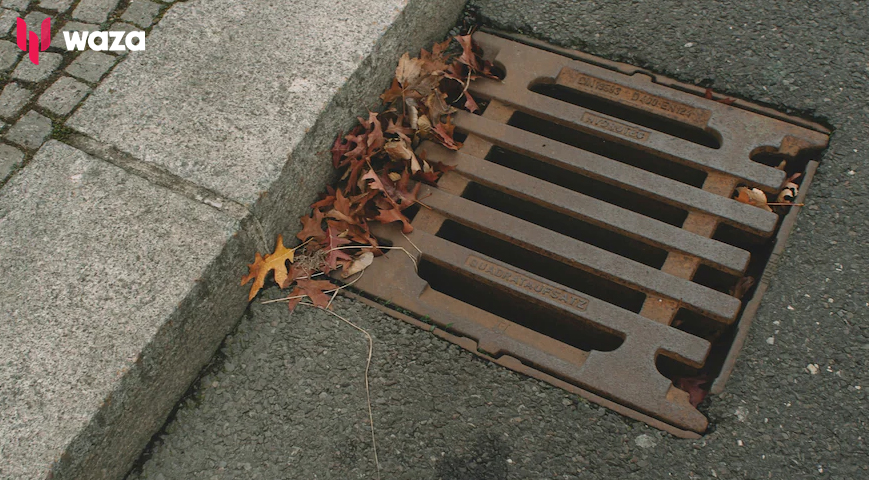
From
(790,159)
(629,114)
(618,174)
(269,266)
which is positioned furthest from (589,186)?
(269,266)

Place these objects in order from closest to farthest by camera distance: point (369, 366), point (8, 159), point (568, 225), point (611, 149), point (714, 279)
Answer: point (369, 366) → point (8, 159) → point (714, 279) → point (568, 225) → point (611, 149)

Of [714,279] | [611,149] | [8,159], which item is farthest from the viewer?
[611,149]

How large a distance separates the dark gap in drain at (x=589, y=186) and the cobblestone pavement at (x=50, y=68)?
49.6 inches

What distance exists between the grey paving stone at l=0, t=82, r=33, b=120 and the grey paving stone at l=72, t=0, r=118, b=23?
0.33 metres

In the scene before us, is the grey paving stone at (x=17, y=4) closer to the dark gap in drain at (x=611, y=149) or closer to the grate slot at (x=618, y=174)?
the grate slot at (x=618, y=174)

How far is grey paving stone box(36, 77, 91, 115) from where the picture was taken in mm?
1979

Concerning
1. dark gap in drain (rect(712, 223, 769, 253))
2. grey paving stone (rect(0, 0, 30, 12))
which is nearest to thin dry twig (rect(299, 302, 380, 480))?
dark gap in drain (rect(712, 223, 769, 253))

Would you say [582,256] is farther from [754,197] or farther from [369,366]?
[369,366]

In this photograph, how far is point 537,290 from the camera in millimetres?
1879

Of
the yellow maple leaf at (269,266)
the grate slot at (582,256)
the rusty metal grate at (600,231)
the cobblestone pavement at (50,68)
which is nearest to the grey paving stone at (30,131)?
the cobblestone pavement at (50,68)

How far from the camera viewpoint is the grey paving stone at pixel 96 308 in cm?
149

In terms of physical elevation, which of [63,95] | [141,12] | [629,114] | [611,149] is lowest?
[63,95]

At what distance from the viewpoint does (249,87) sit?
200 centimetres

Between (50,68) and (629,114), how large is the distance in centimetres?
190
